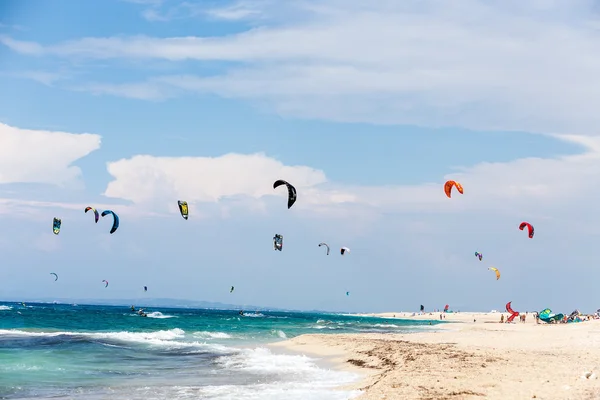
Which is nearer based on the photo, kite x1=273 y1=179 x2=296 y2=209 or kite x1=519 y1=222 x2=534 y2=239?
kite x1=273 y1=179 x2=296 y2=209

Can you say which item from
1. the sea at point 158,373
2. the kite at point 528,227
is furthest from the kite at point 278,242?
the kite at point 528,227

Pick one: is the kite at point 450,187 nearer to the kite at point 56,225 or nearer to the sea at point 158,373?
the sea at point 158,373

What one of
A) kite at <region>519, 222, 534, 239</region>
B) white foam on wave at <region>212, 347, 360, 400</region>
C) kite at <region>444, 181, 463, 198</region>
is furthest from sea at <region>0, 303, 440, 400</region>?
kite at <region>519, 222, 534, 239</region>

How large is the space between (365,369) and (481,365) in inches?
173

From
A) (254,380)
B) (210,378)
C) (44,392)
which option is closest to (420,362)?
(254,380)

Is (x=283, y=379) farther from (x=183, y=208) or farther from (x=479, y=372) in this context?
(x=183, y=208)

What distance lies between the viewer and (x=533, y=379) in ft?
44.0

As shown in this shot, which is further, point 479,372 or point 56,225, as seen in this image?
point 56,225

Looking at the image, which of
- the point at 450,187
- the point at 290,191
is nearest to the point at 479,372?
the point at 290,191

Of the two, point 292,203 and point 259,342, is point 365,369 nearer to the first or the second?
point 292,203

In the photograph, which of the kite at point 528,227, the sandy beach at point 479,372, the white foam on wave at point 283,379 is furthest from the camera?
the kite at point 528,227

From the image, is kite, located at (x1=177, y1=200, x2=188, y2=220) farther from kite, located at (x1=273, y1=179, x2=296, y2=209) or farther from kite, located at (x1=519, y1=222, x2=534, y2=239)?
kite, located at (x1=519, y1=222, x2=534, y2=239)

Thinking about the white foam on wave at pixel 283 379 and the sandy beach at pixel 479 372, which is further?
the white foam on wave at pixel 283 379

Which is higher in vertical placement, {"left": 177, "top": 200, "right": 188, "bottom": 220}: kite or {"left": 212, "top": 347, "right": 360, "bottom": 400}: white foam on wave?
{"left": 177, "top": 200, "right": 188, "bottom": 220}: kite
